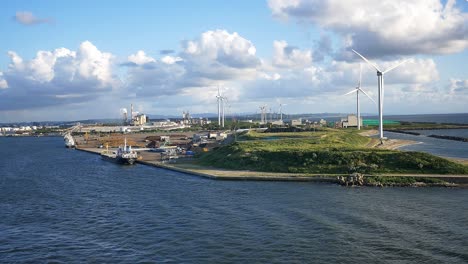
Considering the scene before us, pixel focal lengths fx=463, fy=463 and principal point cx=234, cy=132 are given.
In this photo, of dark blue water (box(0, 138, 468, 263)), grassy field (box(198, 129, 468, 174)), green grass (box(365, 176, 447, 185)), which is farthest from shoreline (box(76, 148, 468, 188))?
grassy field (box(198, 129, 468, 174))

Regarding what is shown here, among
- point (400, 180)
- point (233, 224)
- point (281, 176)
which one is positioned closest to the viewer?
point (233, 224)

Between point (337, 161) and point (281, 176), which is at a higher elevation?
point (337, 161)

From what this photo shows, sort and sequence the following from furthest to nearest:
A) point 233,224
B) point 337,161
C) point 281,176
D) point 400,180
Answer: point 337,161, point 281,176, point 400,180, point 233,224

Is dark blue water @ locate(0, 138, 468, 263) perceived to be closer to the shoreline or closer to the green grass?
the shoreline

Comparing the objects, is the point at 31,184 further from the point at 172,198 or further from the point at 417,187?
the point at 417,187

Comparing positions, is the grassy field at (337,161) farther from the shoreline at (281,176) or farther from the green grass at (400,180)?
the green grass at (400,180)

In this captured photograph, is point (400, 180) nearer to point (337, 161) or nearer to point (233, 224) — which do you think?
point (337, 161)

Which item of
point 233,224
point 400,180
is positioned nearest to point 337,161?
point 400,180

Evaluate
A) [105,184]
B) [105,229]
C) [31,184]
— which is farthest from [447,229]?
[31,184]

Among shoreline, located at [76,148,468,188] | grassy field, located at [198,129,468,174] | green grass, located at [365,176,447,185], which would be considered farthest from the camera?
grassy field, located at [198,129,468,174]

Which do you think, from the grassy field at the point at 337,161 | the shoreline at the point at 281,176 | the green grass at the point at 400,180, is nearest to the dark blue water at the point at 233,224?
the shoreline at the point at 281,176
